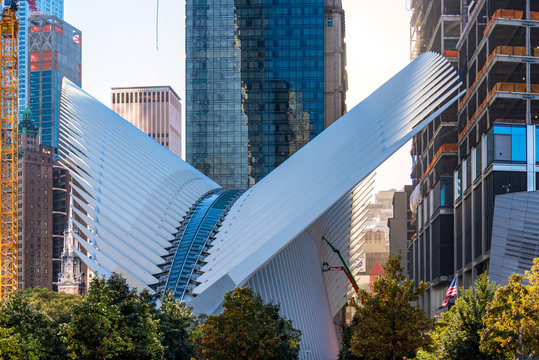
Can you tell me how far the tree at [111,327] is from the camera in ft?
110

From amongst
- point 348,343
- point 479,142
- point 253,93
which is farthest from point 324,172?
point 253,93

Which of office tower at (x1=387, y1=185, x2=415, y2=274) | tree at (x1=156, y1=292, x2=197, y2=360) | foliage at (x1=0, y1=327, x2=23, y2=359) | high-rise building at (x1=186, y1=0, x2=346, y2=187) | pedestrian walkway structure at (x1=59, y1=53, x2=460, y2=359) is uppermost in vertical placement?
high-rise building at (x1=186, y1=0, x2=346, y2=187)

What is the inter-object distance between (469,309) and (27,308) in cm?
1795

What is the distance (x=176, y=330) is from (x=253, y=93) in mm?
123049

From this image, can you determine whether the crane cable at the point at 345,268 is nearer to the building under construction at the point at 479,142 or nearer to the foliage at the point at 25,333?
A: the building under construction at the point at 479,142

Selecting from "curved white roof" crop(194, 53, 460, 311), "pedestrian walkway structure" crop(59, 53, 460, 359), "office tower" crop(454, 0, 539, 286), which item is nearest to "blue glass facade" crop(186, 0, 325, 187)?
"office tower" crop(454, 0, 539, 286)

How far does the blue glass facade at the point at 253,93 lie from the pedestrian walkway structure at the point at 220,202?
96.2 metres

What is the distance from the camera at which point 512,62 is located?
69312mm

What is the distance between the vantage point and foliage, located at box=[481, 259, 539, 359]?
113ft

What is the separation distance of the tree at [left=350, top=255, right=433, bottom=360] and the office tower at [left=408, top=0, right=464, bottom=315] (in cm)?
4793

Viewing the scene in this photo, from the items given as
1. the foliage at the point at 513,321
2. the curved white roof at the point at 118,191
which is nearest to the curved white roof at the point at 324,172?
the curved white roof at the point at 118,191

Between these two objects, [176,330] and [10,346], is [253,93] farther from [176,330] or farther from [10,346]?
[10,346]

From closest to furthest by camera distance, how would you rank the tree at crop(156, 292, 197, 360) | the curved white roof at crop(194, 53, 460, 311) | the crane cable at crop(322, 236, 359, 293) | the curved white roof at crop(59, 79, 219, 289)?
1. the tree at crop(156, 292, 197, 360)
2. the curved white roof at crop(194, 53, 460, 311)
3. the curved white roof at crop(59, 79, 219, 289)
4. the crane cable at crop(322, 236, 359, 293)

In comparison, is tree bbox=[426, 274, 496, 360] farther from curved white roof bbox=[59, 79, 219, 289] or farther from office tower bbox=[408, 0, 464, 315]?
office tower bbox=[408, 0, 464, 315]
